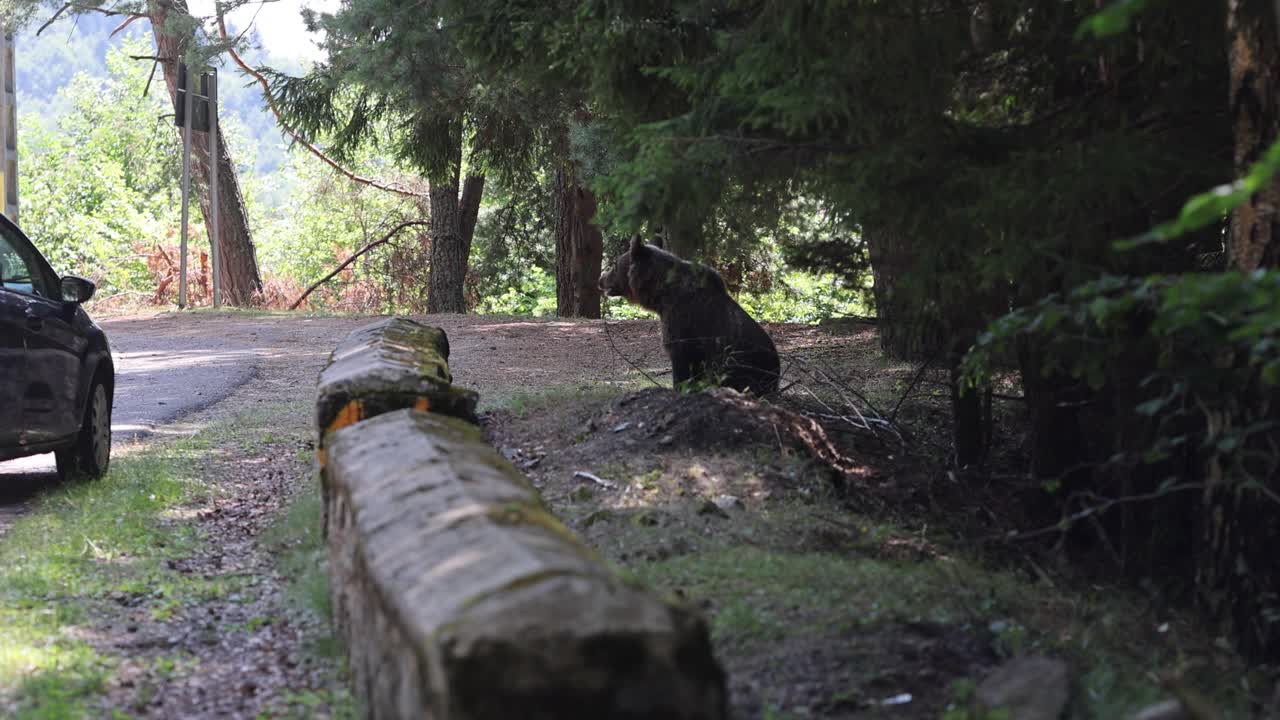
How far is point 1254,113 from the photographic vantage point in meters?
4.72

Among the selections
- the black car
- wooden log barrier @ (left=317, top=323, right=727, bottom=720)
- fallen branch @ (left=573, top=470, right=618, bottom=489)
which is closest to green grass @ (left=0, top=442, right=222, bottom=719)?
the black car

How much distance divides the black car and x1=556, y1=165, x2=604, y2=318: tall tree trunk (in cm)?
1283

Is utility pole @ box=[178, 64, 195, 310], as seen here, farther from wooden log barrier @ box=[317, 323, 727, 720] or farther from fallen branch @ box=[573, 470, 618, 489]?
wooden log barrier @ box=[317, 323, 727, 720]

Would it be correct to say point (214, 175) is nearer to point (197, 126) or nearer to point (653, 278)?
point (197, 126)

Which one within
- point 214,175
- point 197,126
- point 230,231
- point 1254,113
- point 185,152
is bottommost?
point 1254,113

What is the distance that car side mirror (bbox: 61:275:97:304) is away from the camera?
26.8 ft

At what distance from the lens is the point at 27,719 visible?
13.4 ft

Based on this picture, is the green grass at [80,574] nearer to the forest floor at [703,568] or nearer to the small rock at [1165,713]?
the forest floor at [703,568]

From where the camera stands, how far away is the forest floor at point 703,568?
13.9 feet

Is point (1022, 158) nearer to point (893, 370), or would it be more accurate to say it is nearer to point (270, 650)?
point (270, 650)

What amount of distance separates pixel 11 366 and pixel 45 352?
34 centimetres

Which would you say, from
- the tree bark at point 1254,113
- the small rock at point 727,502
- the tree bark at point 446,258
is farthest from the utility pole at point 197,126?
the tree bark at point 1254,113

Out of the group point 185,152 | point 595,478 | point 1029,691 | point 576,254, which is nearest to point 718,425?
point 595,478

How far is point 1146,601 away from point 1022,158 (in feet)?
6.66
